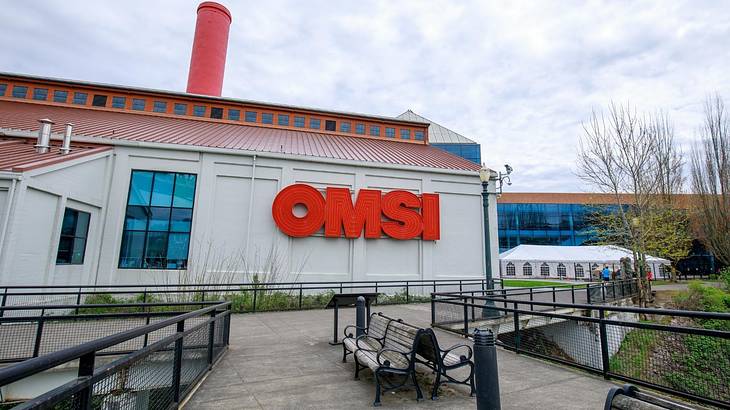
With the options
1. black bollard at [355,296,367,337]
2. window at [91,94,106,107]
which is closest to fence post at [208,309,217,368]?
black bollard at [355,296,367,337]

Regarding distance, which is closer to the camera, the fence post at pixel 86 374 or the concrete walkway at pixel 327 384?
the fence post at pixel 86 374

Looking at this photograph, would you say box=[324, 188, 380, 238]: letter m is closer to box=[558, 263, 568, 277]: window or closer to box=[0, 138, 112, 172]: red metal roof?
box=[0, 138, 112, 172]: red metal roof

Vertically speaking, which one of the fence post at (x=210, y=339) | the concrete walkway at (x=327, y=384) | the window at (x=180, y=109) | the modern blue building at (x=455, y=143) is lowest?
the concrete walkway at (x=327, y=384)

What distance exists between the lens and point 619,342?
5699 mm

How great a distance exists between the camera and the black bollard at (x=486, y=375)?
334cm

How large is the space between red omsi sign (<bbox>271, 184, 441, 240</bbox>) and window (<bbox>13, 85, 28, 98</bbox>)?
63.6 feet

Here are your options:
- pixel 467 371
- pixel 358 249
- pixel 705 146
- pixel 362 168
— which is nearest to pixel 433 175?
pixel 362 168

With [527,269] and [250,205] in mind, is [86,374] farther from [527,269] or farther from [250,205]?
[527,269]

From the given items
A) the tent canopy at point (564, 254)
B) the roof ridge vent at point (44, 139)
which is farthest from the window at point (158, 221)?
Result: the tent canopy at point (564, 254)

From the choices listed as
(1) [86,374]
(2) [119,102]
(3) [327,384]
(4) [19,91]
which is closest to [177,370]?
(1) [86,374]

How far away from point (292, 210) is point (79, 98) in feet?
56.9

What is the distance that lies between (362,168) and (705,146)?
23126 millimetres

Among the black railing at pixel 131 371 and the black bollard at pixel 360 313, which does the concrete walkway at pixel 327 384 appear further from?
the black bollard at pixel 360 313

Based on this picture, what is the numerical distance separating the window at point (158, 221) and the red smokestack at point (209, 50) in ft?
57.6
